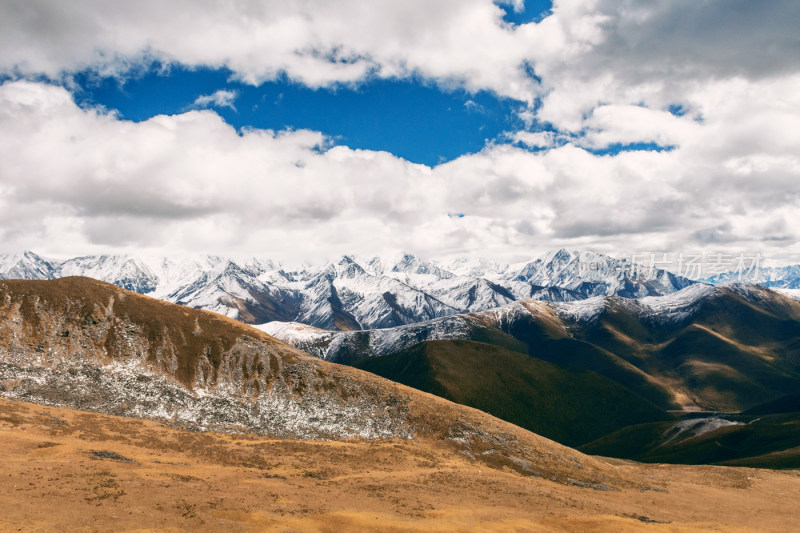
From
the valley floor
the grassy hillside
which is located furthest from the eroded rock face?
the grassy hillside

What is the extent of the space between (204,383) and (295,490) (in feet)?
179

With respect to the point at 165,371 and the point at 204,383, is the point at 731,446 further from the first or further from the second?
the point at 165,371

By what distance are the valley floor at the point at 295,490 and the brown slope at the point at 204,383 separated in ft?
21.1

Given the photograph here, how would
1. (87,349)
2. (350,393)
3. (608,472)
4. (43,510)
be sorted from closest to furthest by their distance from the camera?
(43,510)
(608,472)
(87,349)
(350,393)

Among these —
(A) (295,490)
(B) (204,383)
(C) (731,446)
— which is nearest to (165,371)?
(B) (204,383)

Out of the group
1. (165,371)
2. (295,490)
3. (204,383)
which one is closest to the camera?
(295,490)

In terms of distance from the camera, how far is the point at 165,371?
97000mm

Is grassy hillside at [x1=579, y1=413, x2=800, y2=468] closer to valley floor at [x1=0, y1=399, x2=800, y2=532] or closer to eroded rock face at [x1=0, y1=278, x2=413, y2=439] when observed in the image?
valley floor at [x1=0, y1=399, x2=800, y2=532]

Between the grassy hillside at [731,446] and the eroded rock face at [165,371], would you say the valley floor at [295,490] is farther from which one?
the grassy hillside at [731,446]

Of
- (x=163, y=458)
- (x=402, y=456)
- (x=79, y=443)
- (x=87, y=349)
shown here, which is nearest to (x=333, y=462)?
(x=402, y=456)

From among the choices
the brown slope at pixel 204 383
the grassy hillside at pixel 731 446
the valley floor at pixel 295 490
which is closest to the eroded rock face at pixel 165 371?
the brown slope at pixel 204 383

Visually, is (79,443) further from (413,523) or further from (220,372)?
(413,523)

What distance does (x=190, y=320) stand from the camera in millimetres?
117625

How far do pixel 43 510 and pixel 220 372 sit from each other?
6747 centimetres
